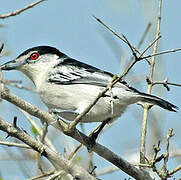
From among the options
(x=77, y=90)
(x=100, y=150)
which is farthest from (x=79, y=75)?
(x=100, y=150)

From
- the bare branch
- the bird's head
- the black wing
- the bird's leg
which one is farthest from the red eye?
the bare branch

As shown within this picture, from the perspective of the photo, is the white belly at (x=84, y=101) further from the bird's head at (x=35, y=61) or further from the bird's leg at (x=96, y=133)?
the bird's head at (x=35, y=61)

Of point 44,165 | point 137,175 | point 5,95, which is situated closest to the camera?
point 5,95

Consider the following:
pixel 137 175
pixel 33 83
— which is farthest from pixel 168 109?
pixel 33 83

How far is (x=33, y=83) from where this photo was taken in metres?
5.21

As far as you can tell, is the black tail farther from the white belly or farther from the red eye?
the red eye

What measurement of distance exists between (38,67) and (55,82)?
64 centimetres

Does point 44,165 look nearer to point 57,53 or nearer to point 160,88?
point 160,88

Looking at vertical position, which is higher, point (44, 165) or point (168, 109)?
point (168, 109)

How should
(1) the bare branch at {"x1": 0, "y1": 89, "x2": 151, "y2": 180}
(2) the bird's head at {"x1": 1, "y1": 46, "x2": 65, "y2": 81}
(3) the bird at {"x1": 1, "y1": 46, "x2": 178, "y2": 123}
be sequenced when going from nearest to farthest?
(1) the bare branch at {"x1": 0, "y1": 89, "x2": 151, "y2": 180} → (3) the bird at {"x1": 1, "y1": 46, "x2": 178, "y2": 123} → (2) the bird's head at {"x1": 1, "y1": 46, "x2": 65, "y2": 81}

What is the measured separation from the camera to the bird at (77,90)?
4.40 meters

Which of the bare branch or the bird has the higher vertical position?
the bird

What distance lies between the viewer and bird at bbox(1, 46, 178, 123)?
440 centimetres

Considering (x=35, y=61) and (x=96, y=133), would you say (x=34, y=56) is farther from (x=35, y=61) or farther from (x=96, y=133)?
(x=96, y=133)
